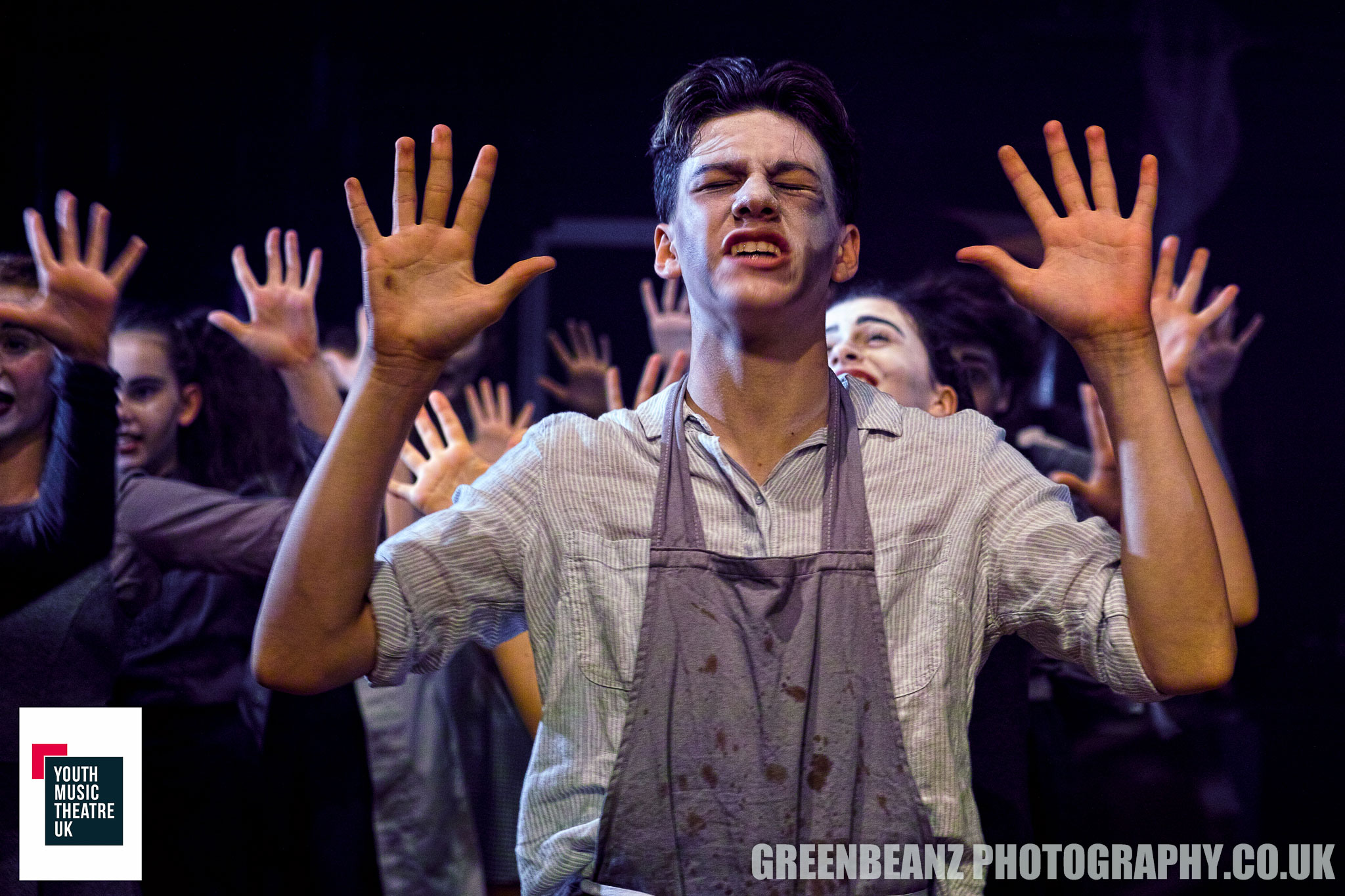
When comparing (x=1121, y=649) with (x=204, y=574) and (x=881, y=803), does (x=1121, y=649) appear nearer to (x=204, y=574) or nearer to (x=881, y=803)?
(x=881, y=803)

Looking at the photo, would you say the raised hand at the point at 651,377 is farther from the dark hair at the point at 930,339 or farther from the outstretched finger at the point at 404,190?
the outstretched finger at the point at 404,190

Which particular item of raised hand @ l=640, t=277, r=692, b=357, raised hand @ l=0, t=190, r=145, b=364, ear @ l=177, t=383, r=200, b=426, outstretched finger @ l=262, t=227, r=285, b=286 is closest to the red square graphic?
raised hand @ l=0, t=190, r=145, b=364

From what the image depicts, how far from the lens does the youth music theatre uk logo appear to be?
231 cm

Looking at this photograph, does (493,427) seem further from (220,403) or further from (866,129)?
(866,129)

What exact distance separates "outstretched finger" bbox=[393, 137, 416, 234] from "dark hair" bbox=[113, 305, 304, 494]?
2.00 m

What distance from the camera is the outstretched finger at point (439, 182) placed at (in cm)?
136

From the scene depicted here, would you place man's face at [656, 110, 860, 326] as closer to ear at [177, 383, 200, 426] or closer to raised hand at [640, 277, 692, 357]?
raised hand at [640, 277, 692, 357]

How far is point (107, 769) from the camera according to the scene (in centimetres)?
251

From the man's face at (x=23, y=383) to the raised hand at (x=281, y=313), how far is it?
17.3 inches

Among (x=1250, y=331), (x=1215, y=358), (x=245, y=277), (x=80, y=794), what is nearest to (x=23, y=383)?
(x=245, y=277)

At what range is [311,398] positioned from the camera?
2.79 meters

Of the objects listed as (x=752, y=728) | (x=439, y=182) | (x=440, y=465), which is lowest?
(x=752, y=728)

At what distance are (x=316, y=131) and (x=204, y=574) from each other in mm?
1616

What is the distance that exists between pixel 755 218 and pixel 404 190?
46 centimetres
